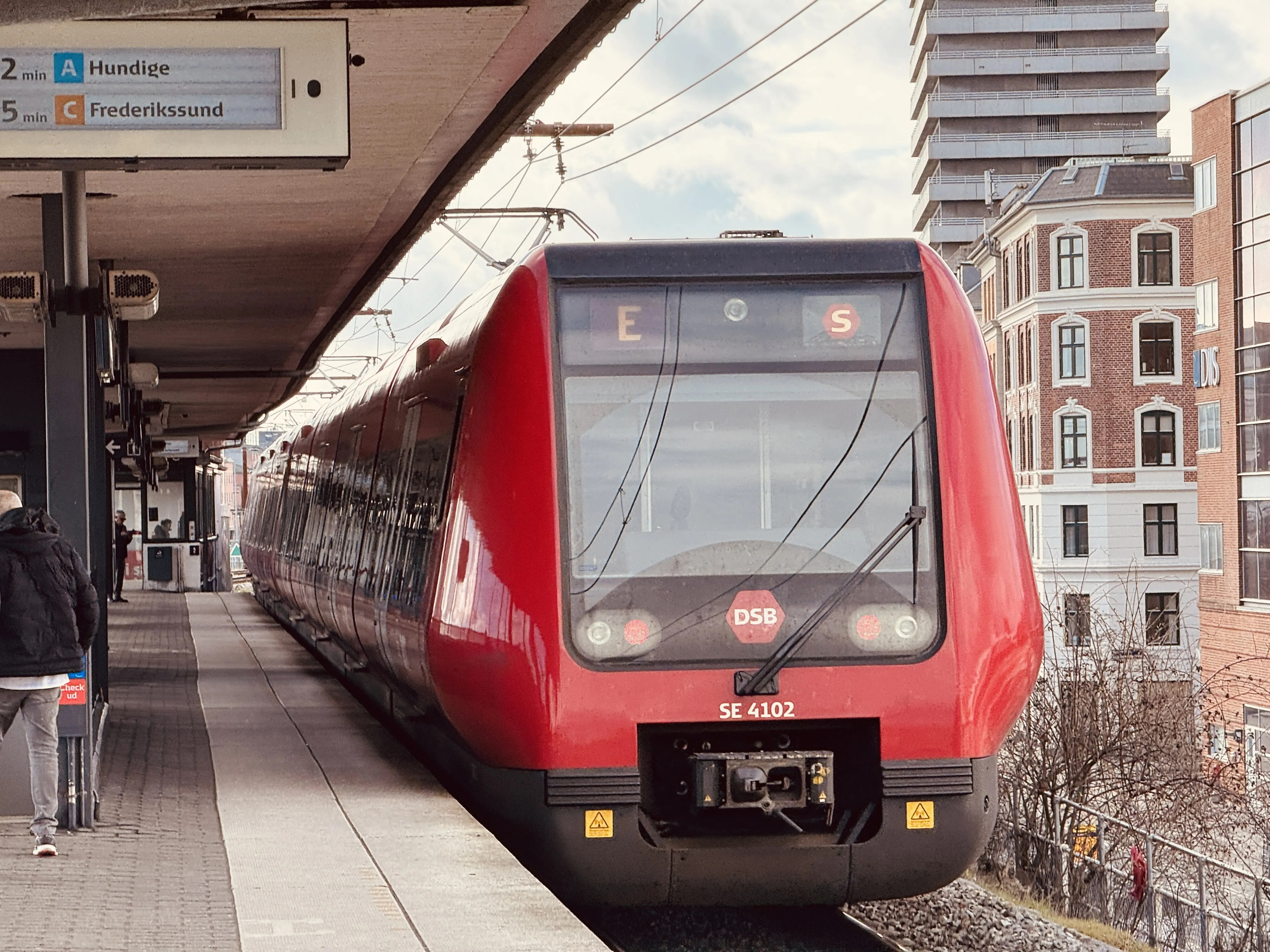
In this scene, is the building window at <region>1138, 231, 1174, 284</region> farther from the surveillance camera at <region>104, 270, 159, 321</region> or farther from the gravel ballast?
the surveillance camera at <region>104, 270, 159, 321</region>

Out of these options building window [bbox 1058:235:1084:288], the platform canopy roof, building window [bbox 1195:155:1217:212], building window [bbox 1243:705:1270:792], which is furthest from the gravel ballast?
building window [bbox 1058:235:1084:288]

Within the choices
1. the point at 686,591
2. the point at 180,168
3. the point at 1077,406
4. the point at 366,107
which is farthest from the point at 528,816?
the point at 1077,406

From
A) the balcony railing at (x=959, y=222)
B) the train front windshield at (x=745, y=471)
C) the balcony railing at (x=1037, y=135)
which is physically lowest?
the train front windshield at (x=745, y=471)

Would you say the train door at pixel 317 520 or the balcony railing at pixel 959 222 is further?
the balcony railing at pixel 959 222

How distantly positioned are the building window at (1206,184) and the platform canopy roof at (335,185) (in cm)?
3322

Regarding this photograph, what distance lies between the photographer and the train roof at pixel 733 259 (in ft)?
27.2

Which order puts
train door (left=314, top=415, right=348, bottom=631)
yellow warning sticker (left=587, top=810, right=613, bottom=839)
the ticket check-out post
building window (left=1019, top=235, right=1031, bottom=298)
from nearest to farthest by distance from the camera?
the ticket check-out post
yellow warning sticker (left=587, top=810, right=613, bottom=839)
train door (left=314, top=415, right=348, bottom=631)
building window (left=1019, top=235, right=1031, bottom=298)

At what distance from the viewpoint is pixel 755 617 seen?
798 cm

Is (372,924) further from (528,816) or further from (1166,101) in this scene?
(1166,101)

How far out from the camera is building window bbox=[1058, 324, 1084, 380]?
212ft

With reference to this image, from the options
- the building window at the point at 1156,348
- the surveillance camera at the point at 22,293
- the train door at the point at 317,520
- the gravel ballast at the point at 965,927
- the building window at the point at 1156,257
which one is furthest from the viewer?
the building window at the point at 1156,348

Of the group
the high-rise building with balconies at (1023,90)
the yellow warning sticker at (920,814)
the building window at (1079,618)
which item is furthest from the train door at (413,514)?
the high-rise building with balconies at (1023,90)

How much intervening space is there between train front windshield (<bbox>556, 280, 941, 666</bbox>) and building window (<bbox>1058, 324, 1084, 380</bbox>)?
58.1m

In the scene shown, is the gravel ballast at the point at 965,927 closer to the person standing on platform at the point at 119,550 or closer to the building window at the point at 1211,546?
the person standing on platform at the point at 119,550
